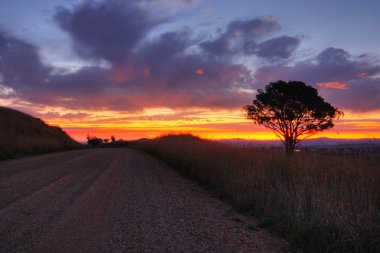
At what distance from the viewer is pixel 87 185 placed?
11.3m

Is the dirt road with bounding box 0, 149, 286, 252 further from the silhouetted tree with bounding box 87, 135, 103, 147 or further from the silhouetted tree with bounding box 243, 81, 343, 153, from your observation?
the silhouetted tree with bounding box 87, 135, 103, 147

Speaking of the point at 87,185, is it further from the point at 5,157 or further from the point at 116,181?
the point at 5,157

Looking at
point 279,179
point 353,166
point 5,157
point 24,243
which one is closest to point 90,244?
point 24,243

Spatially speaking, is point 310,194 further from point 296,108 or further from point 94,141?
point 94,141

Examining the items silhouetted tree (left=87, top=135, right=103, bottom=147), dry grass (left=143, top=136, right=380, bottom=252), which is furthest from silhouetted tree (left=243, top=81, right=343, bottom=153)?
Answer: silhouetted tree (left=87, top=135, right=103, bottom=147)

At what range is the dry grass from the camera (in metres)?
5.32

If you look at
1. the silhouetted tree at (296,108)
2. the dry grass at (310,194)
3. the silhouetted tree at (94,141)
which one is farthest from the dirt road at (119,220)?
the silhouetted tree at (94,141)

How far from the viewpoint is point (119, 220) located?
7035 millimetres

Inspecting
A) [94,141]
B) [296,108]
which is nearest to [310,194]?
[296,108]

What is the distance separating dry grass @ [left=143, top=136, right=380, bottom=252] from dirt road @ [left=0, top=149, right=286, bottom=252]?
1.67 feet

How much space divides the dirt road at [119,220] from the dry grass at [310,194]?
51 centimetres

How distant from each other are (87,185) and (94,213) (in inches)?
154

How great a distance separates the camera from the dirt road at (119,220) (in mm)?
5527

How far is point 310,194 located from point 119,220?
12.5 feet
